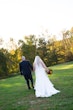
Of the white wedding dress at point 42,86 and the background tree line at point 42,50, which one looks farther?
the background tree line at point 42,50

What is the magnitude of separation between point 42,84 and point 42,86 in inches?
5.5

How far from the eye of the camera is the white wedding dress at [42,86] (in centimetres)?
1473

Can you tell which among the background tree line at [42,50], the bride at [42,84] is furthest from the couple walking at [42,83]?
the background tree line at [42,50]

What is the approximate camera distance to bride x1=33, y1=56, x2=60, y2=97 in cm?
1477

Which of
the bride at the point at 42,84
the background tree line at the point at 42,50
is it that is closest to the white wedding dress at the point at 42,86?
the bride at the point at 42,84

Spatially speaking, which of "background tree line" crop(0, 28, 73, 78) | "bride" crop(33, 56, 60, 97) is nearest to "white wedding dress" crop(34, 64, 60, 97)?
"bride" crop(33, 56, 60, 97)

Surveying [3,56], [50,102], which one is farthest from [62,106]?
[3,56]

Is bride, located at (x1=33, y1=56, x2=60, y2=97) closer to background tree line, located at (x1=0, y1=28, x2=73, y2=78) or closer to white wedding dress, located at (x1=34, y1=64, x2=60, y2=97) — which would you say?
white wedding dress, located at (x1=34, y1=64, x2=60, y2=97)

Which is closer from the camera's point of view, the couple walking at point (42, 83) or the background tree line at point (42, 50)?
the couple walking at point (42, 83)

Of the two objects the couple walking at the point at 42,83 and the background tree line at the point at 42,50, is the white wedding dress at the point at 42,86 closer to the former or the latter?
the couple walking at the point at 42,83

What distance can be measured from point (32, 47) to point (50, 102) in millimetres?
68025

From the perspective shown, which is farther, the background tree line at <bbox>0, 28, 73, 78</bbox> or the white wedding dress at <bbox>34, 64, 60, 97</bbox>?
the background tree line at <bbox>0, 28, 73, 78</bbox>

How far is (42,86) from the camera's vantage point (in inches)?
602

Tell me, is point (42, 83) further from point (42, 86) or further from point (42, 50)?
point (42, 50)
